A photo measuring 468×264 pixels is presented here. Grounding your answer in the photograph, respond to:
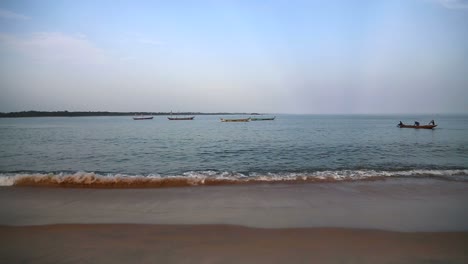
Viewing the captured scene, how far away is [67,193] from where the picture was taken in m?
8.99

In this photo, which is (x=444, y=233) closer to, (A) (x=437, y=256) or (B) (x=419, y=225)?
(B) (x=419, y=225)

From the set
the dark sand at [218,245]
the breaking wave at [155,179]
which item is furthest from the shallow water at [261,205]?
the breaking wave at [155,179]

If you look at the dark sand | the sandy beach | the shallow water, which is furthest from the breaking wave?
the dark sand

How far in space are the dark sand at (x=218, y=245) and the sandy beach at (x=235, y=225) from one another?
0.02 metres

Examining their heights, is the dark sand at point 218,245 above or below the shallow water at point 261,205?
above

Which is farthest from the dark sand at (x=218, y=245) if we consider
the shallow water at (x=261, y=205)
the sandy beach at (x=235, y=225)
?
the shallow water at (x=261, y=205)

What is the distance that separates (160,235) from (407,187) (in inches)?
367

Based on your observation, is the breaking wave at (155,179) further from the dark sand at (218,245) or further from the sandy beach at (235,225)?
the dark sand at (218,245)

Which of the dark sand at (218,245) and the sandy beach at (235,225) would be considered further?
the sandy beach at (235,225)

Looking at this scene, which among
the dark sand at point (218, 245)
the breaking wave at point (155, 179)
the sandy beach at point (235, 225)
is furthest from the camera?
the breaking wave at point (155, 179)

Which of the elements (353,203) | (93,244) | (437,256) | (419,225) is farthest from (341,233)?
(93,244)

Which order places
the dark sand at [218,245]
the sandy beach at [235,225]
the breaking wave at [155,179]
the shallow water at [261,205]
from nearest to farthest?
the dark sand at [218,245] < the sandy beach at [235,225] < the shallow water at [261,205] < the breaking wave at [155,179]

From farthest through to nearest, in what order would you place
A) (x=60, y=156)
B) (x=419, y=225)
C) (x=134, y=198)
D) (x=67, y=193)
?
(x=60, y=156), (x=67, y=193), (x=134, y=198), (x=419, y=225)

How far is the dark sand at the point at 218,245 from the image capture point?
437 cm
